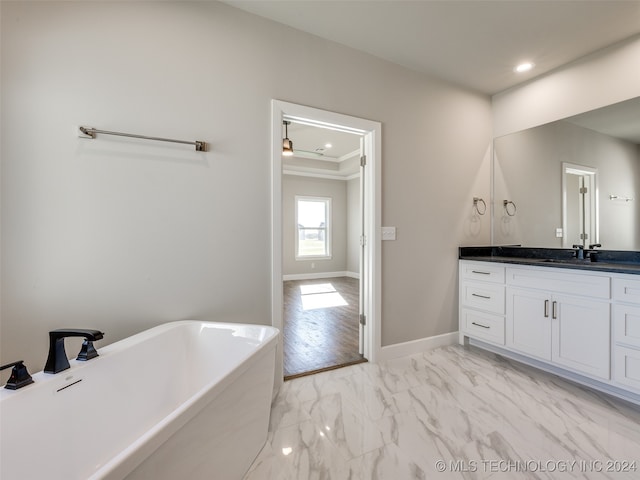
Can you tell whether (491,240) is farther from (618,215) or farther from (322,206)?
(322,206)

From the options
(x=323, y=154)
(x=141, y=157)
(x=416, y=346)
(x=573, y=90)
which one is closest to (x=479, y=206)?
(x=573, y=90)

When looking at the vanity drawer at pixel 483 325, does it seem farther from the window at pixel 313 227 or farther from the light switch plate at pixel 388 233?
the window at pixel 313 227

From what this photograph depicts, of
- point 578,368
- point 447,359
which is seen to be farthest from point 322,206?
point 578,368

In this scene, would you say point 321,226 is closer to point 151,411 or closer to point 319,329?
point 319,329

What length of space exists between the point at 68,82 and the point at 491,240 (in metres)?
3.86

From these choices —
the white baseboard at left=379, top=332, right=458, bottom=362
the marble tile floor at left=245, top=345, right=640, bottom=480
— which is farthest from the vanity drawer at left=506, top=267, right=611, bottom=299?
the white baseboard at left=379, top=332, right=458, bottom=362

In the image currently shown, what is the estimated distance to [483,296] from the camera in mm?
2664

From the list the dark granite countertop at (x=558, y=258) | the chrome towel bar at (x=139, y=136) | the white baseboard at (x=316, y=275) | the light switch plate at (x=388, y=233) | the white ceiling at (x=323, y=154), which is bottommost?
the white baseboard at (x=316, y=275)

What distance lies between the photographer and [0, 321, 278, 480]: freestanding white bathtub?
86cm

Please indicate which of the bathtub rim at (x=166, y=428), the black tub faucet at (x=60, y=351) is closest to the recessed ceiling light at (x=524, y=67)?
the bathtub rim at (x=166, y=428)

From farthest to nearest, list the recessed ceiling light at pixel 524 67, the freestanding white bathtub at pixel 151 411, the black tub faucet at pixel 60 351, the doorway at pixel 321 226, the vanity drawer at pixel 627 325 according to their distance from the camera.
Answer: the doorway at pixel 321 226 → the recessed ceiling light at pixel 524 67 → the vanity drawer at pixel 627 325 → the black tub faucet at pixel 60 351 → the freestanding white bathtub at pixel 151 411

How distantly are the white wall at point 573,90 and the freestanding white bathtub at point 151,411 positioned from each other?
3.26 meters

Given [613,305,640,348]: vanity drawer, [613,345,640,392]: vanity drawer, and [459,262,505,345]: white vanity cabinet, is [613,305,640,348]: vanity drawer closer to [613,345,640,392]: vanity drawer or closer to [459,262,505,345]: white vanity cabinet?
[613,345,640,392]: vanity drawer

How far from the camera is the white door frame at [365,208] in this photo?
200 cm
